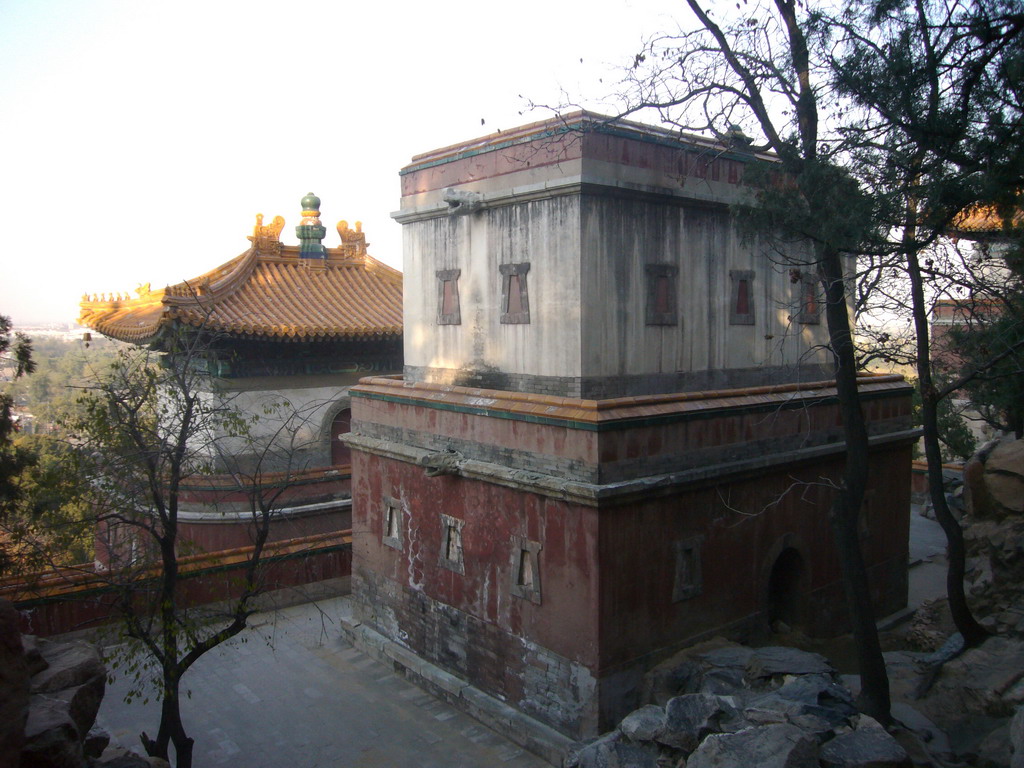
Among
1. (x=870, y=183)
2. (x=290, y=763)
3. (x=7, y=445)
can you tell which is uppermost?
(x=870, y=183)

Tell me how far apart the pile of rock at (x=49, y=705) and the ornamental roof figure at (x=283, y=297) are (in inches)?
282

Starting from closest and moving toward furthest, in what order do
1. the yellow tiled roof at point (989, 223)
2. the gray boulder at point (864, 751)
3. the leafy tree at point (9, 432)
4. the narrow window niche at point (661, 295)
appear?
the gray boulder at point (864, 751)
the leafy tree at point (9, 432)
the yellow tiled roof at point (989, 223)
the narrow window niche at point (661, 295)

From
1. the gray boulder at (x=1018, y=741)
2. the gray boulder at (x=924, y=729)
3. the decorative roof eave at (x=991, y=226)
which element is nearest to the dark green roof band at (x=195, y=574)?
the gray boulder at (x=924, y=729)

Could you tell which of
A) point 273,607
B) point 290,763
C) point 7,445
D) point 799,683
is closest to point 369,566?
point 273,607

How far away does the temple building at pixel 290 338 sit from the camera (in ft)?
48.0

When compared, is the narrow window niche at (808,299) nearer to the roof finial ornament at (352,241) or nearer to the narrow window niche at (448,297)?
the narrow window niche at (448,297)

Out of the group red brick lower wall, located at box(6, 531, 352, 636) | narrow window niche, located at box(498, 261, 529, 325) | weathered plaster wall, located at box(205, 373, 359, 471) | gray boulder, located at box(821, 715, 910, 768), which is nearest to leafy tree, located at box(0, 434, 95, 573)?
red brick lower wall, located at box(6, 531, 352, 636)

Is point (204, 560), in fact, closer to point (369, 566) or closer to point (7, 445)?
point (369, 566)

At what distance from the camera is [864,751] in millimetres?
6512

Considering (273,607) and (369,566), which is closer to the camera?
(369,566)

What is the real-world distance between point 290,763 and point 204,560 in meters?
4.72

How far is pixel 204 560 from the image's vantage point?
12.8 m

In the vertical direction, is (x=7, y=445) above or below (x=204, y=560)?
above

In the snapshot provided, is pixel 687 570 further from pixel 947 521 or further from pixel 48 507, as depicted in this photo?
pixel 48 507
